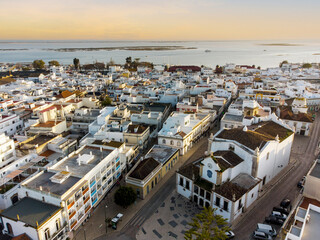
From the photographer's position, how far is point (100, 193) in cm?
3425

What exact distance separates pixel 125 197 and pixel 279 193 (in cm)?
2281

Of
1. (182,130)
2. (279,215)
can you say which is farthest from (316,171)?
(182,130)

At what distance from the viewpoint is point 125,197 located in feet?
105

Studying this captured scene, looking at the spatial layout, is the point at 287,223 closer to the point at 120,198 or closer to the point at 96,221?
the point at 120,198

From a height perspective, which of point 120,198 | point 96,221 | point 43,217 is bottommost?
point 96,221

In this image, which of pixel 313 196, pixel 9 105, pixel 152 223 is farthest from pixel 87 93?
pixel 313 196

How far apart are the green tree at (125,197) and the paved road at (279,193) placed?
13679 millimetres

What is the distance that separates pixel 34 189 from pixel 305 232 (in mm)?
28458

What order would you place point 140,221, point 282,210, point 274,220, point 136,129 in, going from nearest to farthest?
point 274,220 → point 140,221 → point 282,210 → point 136,129

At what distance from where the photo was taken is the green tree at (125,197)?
105 ft

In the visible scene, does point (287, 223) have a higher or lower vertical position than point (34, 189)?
lower

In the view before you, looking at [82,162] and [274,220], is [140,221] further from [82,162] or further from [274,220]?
[274,220]

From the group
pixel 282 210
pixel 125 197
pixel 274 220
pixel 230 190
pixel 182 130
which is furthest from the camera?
Result: pixel 182 130

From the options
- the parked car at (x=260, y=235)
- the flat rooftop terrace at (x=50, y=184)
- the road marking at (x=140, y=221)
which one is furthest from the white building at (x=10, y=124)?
the parked car at (x=260, y=235)
